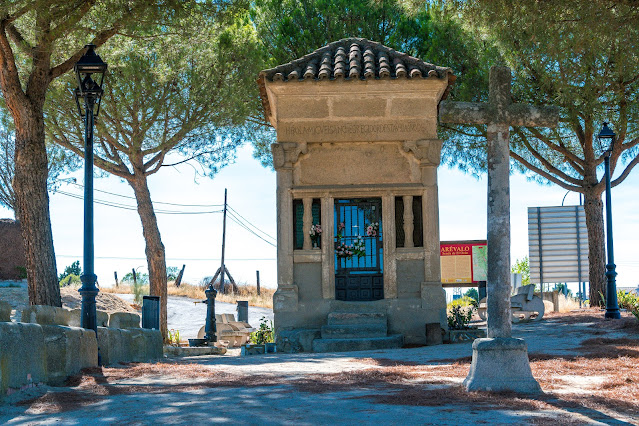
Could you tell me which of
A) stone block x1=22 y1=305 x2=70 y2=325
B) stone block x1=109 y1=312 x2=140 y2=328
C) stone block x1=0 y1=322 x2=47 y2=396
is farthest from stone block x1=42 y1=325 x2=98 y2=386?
stone block x1=109 y1=312 x2=140 y2=328

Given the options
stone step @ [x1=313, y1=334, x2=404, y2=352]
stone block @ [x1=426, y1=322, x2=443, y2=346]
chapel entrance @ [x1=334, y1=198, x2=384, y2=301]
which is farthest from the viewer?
chapel entrance @ [x1=334, y1=198, x2=384, y2=301]

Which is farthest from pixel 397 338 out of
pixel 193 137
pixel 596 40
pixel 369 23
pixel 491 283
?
pixel 369 23

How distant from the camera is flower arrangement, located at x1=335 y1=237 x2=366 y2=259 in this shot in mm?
14914

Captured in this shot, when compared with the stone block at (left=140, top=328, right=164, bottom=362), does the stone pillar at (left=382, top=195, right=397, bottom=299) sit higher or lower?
higher

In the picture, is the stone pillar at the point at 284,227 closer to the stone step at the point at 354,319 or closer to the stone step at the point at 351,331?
the stone step at the point at 354,319

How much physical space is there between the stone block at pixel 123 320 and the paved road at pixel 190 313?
1475 cm

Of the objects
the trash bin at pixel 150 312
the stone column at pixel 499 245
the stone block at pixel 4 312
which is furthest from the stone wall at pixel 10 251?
the stone column at pixel 499 245

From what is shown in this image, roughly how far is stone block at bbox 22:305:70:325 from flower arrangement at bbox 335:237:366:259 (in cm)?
746

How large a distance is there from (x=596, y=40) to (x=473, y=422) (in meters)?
7.57

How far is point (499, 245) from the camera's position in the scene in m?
6.48

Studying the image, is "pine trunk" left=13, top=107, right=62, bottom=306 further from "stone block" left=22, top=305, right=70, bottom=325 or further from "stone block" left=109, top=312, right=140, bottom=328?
"stone block" left=22, top=305, right=70, bottom=325

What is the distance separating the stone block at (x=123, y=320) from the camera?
35.2 feet

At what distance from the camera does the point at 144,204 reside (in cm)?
2022

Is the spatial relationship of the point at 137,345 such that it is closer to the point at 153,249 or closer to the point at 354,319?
the point at 354,319
